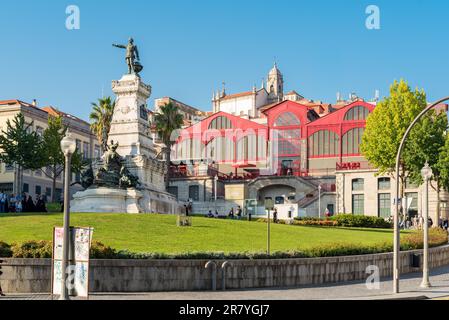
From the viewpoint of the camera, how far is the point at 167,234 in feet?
108

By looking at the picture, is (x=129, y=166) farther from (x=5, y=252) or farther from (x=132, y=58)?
(x=5, y=252)

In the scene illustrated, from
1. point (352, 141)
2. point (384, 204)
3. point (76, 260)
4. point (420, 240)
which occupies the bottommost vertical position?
point (420, 240)

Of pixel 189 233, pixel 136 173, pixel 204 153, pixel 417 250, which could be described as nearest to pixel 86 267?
pixel 189 233

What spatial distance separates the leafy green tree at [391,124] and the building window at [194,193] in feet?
73.0

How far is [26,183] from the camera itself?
80.5 metres

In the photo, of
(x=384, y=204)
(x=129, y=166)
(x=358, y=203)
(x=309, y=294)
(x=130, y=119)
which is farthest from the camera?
(x=358, y=203)

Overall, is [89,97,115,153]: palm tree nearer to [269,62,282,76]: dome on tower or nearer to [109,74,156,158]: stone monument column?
[109,74,156,158]: stone monument column

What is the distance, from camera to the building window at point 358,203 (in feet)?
247

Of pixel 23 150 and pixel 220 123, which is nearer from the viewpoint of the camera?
pixel 23 150

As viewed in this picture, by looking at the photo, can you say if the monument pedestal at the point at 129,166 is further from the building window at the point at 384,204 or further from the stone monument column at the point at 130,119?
the building window at the point at 384,204

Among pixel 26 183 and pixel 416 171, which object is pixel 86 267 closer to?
pixel 416 171

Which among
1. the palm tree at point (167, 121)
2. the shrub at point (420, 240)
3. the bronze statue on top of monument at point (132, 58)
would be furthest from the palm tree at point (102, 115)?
the shrub at point (420, 240)

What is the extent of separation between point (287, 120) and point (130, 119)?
4644 centimetres

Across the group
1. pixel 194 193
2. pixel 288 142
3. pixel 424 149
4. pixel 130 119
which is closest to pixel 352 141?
pixel 288 142
